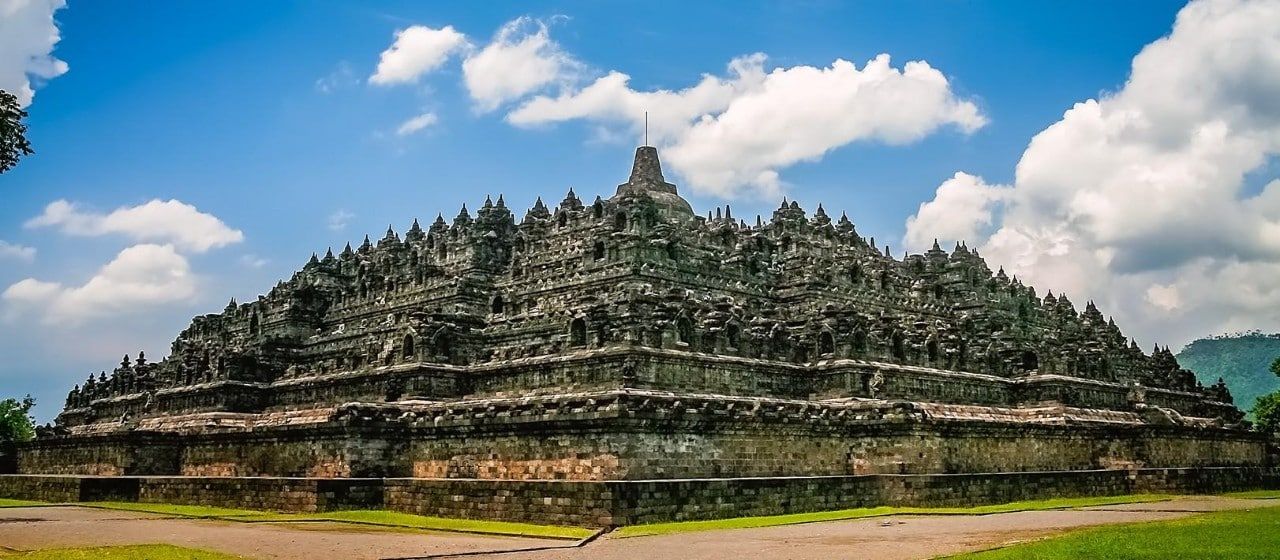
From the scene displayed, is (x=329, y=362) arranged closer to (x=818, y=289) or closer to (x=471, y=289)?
(x=471, y=289)

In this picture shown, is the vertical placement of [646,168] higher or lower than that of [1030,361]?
higher

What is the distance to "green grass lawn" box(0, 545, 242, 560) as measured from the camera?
21.7 metres

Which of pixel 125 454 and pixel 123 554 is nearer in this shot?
pixel 123 554

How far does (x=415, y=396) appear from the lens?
43000mm

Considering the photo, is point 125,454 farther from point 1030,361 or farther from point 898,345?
point 1030,361

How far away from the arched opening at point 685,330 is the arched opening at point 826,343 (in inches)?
270

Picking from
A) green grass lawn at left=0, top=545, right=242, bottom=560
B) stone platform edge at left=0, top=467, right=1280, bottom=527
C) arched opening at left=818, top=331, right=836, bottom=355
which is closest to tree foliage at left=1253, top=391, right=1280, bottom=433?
stone platform edge at left=0, top=467, right=1280, bottom=527

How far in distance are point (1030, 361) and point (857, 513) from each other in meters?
21.5

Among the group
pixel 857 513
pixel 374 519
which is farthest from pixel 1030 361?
pixel 374 519

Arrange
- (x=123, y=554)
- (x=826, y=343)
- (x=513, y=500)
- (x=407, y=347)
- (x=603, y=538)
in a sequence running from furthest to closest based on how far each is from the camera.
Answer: (x=407, y=347) < (x=826, y=343) < (x=513, y=500) < (x=603, y=538) < (x=123, y=554)

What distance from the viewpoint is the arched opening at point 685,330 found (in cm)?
3950

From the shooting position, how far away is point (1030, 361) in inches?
2031

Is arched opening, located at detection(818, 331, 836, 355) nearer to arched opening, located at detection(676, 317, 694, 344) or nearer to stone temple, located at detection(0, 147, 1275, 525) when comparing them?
stone temple, located at detection(0, 147, 1275, 525)

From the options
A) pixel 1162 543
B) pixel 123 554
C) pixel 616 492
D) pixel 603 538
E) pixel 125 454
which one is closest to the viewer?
pixel 1162 543
